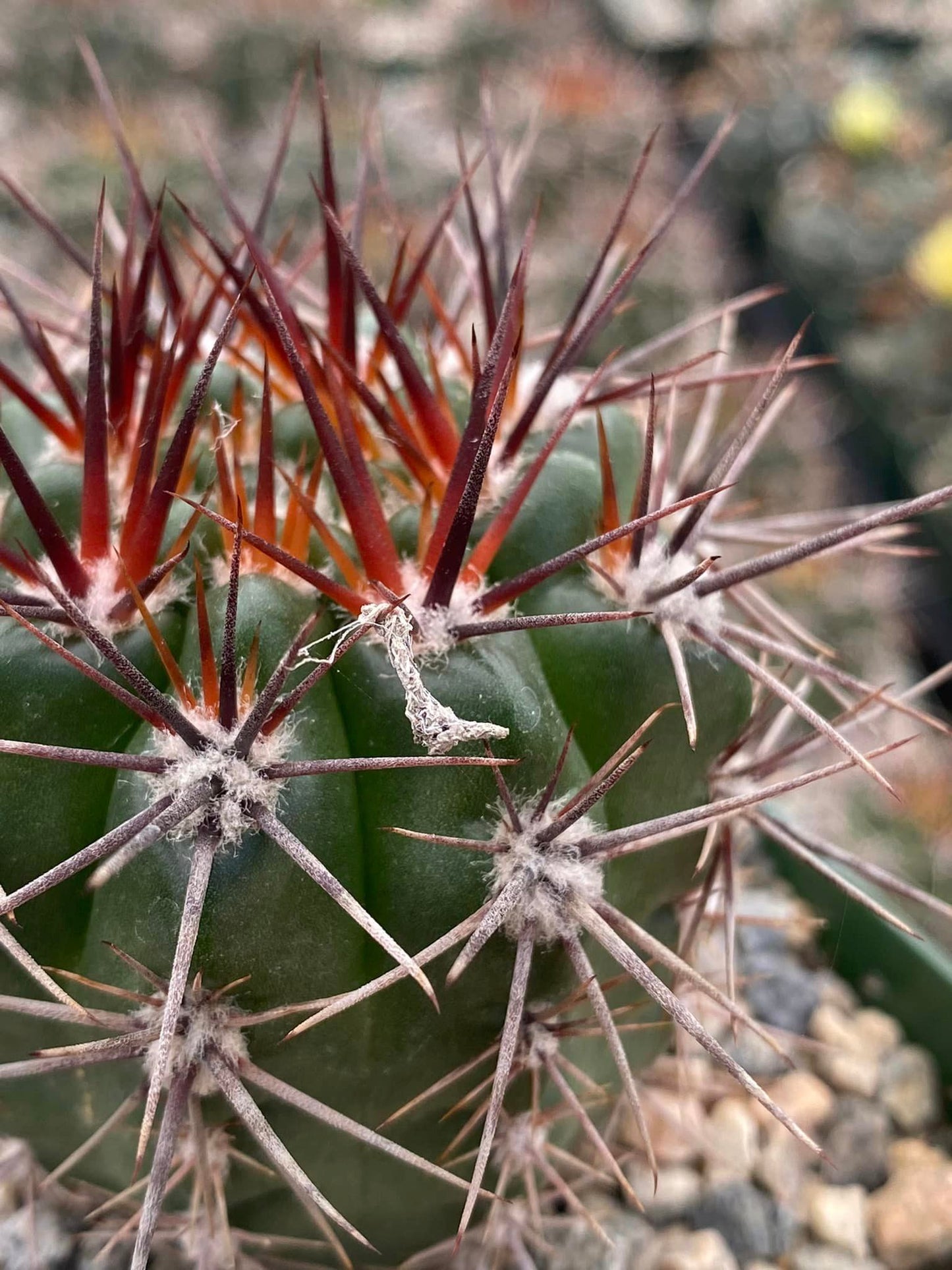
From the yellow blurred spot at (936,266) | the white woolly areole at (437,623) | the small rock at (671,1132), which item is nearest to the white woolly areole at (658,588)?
the white woolly areole at (437,623)

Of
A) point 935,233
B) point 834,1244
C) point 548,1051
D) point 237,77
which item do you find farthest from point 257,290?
point 237,77

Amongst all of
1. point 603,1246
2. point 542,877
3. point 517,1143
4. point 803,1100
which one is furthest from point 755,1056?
point 542,877

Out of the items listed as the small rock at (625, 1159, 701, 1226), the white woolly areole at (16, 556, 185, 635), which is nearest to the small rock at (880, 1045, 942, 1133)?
the small rock at (625, 1159, 701, 1226)

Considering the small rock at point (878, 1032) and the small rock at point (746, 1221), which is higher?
the small rock at point (878, 1032)

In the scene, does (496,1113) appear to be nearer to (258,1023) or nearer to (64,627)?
(258,1023)

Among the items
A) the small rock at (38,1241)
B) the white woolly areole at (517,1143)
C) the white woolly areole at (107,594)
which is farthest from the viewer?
the small rock at (38,1241)

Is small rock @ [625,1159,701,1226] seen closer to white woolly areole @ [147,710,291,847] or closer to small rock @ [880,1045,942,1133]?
small rock @ [880,1045,942,1133]

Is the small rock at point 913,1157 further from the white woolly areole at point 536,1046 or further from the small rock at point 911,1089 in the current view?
the white woolly areole at point 536,1046
